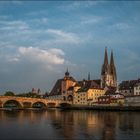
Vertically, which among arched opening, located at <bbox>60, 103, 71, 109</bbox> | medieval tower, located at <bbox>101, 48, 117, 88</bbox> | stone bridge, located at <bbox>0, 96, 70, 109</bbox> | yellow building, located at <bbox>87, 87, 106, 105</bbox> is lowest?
arched opening, located at <bbox>60, 103, 71, 109</bbox>

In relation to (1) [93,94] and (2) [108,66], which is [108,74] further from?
(1) [93,94]

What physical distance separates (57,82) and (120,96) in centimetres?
4847

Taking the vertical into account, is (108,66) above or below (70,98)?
above

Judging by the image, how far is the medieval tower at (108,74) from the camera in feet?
471

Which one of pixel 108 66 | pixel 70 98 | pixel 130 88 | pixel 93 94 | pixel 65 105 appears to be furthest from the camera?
pixel 108 66

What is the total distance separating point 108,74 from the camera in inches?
5748

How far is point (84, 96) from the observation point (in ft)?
434

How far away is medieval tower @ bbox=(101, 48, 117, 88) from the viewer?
14348 cm

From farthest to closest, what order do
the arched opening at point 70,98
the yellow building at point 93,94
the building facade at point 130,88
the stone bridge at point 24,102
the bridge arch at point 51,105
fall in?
the arched opening at point 70,98, the yellow building at point 93,94, the bridge arch at point 51,105, the building facade at point 130,88, the stone bridge at point 24,102

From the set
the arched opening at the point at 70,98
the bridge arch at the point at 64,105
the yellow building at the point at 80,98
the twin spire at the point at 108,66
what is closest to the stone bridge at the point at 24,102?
the bridge arch at the point at 64,105

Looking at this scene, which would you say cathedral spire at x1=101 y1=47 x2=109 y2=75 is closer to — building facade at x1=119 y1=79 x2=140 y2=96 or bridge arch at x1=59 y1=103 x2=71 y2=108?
building facade at x1=119 y1=79 x2=140 y2=96

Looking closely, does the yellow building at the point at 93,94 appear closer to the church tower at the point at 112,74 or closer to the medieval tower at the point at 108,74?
the medieval tower at the point at 108,74

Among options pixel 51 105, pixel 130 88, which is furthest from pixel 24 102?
pixel 130 88

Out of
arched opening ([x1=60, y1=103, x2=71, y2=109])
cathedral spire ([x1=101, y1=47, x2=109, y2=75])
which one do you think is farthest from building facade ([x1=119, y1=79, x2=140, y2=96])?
arched opening ([x1=60, y1=103, x2=71, y2=109])
